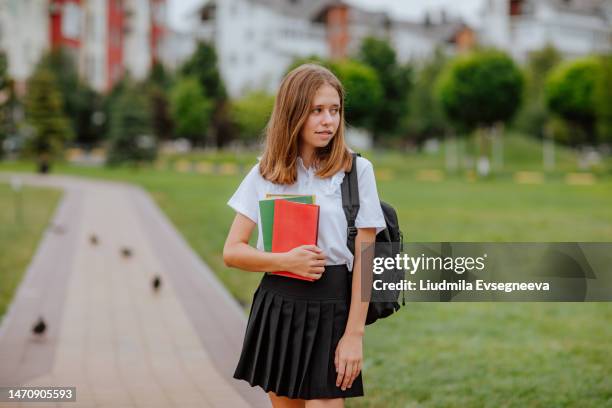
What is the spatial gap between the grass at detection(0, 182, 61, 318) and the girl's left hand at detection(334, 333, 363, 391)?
650cm

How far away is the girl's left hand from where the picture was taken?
3004 mm

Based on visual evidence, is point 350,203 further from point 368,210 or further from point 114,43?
point 114,43

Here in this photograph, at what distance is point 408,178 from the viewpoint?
3962cm

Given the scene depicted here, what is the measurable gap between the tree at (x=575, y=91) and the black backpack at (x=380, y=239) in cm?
4227

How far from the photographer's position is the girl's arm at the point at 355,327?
3.01 metres

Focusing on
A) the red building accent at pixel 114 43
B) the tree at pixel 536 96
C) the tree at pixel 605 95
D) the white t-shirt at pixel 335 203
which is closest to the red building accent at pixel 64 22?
the red building accent at pixel 114 43

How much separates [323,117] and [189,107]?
174 ft

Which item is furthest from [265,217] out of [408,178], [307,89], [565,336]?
[408,178]

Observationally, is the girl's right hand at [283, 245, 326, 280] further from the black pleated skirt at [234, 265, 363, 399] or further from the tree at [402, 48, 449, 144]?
the tree at [402, 48, 449, 144]

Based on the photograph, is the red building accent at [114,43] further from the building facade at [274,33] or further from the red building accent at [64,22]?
the building facade at [274,33]

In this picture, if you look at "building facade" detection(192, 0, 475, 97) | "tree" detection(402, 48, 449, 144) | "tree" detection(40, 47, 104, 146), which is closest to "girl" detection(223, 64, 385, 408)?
"tree" detection(402, 48, 449, 144)

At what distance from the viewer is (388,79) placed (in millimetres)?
53156

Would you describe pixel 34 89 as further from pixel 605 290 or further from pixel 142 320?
pixel 605 290

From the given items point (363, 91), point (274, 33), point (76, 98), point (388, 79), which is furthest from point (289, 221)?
point (274, 33)
